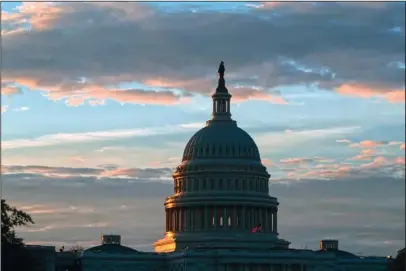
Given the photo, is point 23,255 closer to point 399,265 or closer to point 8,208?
point 8,208

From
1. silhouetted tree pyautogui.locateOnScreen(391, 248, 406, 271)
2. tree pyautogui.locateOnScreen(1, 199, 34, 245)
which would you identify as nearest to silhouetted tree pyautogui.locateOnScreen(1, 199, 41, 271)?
tree pyautogui.locateOnScreen(1, 199, 34, 245)

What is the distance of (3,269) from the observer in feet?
452

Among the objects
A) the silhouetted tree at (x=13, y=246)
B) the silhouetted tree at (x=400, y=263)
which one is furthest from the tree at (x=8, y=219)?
the silhouetted tree at (x=400, y=263)

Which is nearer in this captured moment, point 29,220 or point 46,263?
point 29,220

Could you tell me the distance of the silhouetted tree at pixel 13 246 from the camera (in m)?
139

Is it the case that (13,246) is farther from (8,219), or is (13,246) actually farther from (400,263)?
(400,263)

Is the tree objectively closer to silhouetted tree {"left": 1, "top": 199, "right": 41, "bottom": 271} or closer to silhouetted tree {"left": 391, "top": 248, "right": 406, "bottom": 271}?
silhouetted tree {"left": 1, "top": 199, "right": 41, "bottom": 271}

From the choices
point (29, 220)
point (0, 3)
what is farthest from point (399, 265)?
point (0, 3)

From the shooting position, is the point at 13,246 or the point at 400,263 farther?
the point at 400,263

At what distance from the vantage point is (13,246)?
144m

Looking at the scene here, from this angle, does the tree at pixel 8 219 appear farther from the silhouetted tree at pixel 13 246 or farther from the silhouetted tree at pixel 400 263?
the silhouetted tree at pixel 400 263

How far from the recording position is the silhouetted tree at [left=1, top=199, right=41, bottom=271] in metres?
139

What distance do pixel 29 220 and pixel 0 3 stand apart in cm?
4088

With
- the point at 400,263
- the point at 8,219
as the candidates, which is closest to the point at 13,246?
the point at 8,219
